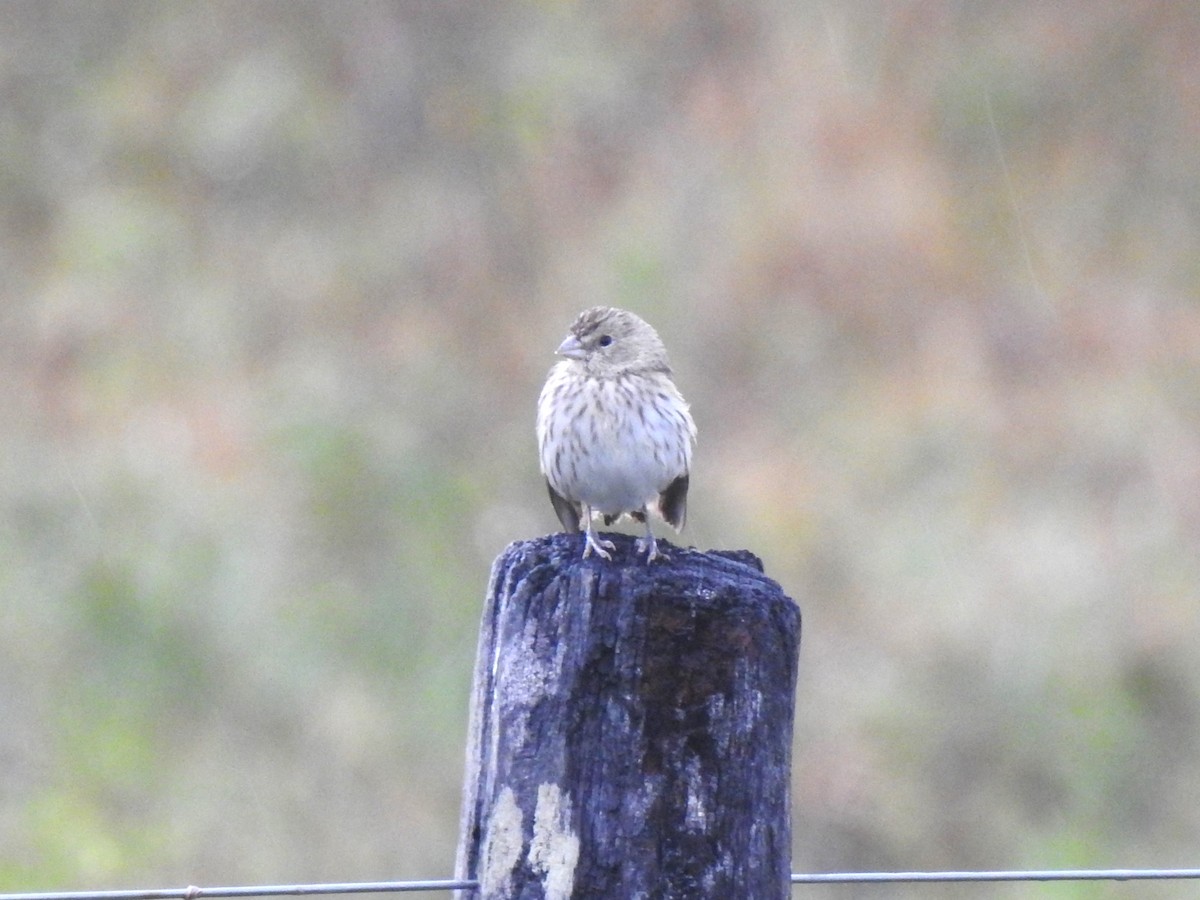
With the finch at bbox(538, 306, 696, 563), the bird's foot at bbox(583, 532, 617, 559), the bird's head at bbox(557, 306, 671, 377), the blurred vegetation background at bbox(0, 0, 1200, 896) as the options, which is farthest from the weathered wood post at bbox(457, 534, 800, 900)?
the blurred vegetation background at bbox(0, 0, 1200, 896)

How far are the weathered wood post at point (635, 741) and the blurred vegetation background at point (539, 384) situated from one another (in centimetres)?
778

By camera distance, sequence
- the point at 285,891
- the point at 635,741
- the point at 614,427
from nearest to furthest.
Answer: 1. the point at 635,741
2. the point at 285,891
3. the point at 614,427

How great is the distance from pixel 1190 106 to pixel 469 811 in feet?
37.4

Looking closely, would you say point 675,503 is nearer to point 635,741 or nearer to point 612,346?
point 612,346

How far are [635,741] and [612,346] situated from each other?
→ 9.12 feet

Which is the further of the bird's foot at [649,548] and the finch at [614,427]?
the finch at [614,427]

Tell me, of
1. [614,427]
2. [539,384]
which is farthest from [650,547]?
[539,384]

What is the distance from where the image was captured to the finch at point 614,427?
5.34 metres

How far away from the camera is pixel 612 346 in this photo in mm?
5641

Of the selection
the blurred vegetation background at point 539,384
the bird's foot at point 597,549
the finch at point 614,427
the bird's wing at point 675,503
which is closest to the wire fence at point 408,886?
the bird's foot at point 597,549

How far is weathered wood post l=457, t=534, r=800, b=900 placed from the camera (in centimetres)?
293

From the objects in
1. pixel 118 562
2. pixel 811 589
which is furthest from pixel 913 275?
pixel 118 562

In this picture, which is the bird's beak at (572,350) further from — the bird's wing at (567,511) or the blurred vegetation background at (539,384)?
the blurred vegetation background at (539,384)

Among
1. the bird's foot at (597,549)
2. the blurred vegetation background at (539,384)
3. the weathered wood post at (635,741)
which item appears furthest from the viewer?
the blurred vegetation background at (539,384)
